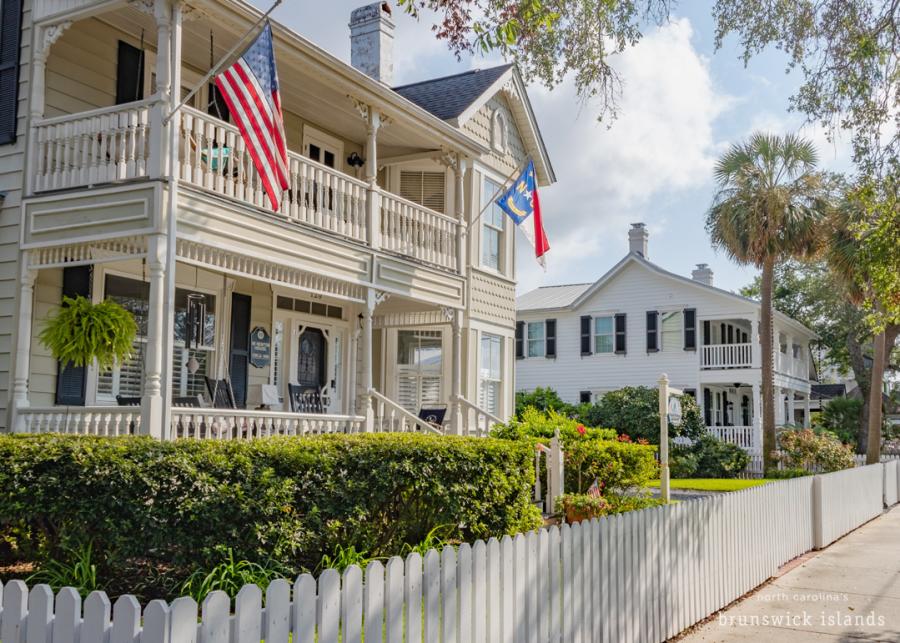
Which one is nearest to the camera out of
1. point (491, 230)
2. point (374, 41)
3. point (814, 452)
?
point (374, 41)

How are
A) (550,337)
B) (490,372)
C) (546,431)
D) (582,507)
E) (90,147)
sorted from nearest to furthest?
(582,507), (90,147), (546,431), (490,372), (550,337)

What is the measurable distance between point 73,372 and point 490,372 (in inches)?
393

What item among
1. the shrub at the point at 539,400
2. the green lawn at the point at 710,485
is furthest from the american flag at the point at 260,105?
the shrub at the point at 539,400

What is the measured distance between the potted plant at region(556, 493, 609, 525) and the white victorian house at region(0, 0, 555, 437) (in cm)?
355

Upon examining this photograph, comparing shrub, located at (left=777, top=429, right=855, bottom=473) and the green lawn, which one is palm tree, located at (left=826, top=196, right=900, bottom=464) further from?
A: the green lawn

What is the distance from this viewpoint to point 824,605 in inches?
347

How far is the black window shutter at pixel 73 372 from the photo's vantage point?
36.9ft

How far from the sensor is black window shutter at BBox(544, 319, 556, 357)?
36938 millimetres

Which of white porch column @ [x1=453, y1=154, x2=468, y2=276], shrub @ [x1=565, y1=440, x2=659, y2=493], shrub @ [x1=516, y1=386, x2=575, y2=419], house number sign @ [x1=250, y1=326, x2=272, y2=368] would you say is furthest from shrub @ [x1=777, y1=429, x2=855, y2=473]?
house number sign @ [x1=250, y1=326, x2=272, y2=368]

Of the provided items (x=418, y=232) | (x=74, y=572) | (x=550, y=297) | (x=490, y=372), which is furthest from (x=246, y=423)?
(x=550, y=297)

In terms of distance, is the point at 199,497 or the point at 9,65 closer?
the point at 199,497

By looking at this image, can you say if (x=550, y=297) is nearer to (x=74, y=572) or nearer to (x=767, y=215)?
(x=767, y=215)

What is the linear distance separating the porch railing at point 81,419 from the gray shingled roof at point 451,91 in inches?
408

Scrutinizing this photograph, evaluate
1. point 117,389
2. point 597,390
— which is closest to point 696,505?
point 117,389
